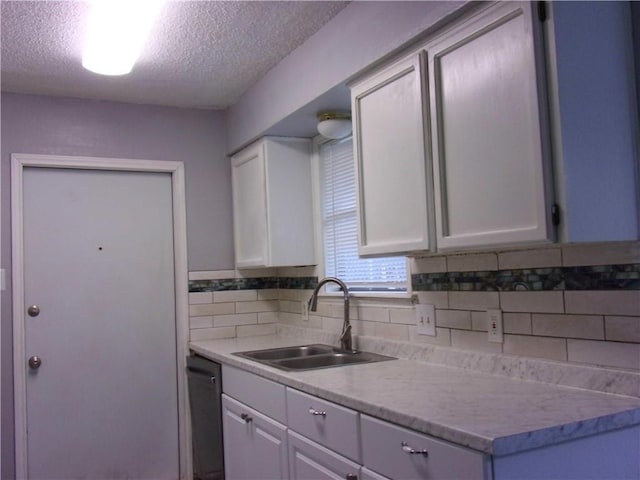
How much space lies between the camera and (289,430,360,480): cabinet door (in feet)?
6.07

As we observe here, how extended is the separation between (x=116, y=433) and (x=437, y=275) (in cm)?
211

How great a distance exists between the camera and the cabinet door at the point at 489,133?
154 cm

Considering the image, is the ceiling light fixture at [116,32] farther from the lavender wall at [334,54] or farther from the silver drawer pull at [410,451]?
the silver drawer pull at [410,451]

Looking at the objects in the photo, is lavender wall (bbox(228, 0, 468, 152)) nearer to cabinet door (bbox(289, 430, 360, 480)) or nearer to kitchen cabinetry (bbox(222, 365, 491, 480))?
kitchen cabinetry (bbox(222, 365, 491, 480))

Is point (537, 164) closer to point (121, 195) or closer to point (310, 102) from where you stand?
point (310, 102)

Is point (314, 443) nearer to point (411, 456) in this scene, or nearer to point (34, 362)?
point (411, 456)

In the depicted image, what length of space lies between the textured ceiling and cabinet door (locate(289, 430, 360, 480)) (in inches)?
65.1

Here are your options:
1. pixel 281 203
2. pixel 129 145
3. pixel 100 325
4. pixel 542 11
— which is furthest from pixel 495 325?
pixel 129 145

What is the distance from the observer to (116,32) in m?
2.42

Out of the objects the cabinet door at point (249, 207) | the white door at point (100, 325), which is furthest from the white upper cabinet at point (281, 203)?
the white door at point (100, 325)

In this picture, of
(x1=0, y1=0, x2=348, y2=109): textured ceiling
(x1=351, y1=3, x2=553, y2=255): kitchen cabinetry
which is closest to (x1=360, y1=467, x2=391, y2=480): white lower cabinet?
(x1=351, y1=3, x2=553, y2=255): kitchen cabinetry

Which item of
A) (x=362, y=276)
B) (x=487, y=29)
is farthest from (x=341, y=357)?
(x=487, y=29)

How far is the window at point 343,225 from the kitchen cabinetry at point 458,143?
2.01ft

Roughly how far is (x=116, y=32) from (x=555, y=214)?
6.11ft
